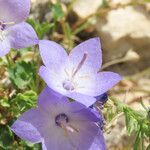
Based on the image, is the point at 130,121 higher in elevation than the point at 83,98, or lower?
lower

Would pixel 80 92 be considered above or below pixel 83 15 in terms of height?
above

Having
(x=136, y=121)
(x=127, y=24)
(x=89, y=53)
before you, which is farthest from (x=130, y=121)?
(x=127, y=24)

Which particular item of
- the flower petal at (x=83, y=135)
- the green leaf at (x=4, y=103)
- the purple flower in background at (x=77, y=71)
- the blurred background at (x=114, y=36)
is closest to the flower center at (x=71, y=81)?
the purple flower in background at (x=77, y=71)

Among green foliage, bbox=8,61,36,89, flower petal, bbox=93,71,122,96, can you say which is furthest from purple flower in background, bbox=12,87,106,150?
green foliage, bbox=8,61,36,89

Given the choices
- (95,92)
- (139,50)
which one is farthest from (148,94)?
(95,92)

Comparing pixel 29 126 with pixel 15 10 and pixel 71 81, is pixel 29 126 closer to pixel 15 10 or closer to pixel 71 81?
pixel 71 81

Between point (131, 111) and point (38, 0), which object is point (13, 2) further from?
point (38, 0)
